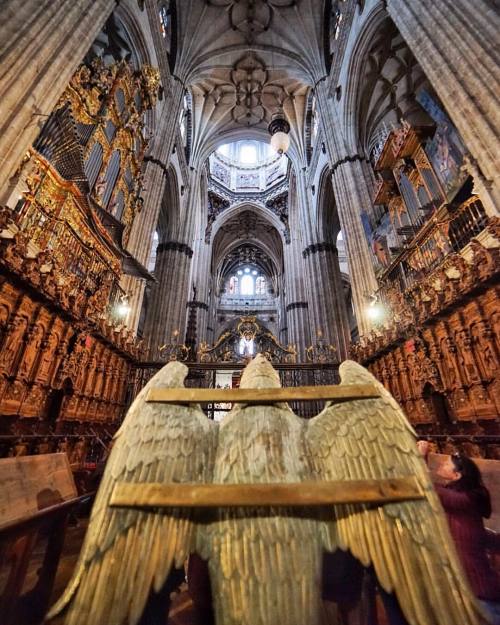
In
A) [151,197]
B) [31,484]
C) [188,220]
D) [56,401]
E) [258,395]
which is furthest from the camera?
[188,220]

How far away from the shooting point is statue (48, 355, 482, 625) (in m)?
0.63

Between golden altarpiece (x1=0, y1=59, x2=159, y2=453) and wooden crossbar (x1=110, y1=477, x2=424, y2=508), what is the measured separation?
3623 mm

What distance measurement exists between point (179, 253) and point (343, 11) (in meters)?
12.3

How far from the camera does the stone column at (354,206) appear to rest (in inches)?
308

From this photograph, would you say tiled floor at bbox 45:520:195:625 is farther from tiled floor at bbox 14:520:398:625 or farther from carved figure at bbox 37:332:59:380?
carved figure at bbox 37:332:59:380

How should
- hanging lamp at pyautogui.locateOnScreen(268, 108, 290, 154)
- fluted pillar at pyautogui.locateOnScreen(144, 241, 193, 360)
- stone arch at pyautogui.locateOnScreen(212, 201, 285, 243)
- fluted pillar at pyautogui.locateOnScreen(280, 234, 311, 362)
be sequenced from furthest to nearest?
1. stone arch at pyautogui.locateOnScreen(212, 201, 285, 243)
2. fluted pillar at pyautogui.locateOnScreen(280, 234, 311, 362)
3. fluted pillar at pyautogui.locateOnScreen(144, 241, 193, 360)
4. hanging lamp at pyautogui.locateOnScreen(268, 108, 290, 154)

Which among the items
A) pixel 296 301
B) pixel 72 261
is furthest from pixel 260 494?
pixel 296 301

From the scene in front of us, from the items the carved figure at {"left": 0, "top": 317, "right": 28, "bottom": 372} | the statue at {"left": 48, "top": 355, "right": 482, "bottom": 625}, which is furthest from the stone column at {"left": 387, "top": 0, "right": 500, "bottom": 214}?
the carved figure at {"left": 0, "top": 317, "right": 28, "bottom": 372}

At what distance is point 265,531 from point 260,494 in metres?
0.11

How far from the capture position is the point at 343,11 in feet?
34.9

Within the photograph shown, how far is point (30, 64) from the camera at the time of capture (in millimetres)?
3789

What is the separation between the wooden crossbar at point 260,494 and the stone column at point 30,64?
4.46 metres

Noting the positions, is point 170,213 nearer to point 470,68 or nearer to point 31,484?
point 470,68

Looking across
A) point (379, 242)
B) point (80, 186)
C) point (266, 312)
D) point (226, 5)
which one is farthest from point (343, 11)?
point (266, 312)
